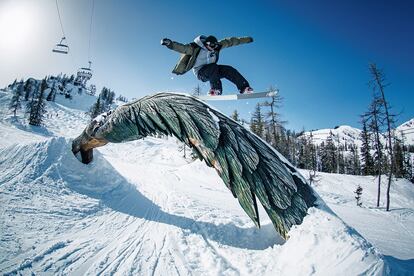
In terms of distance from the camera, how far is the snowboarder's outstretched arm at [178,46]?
582 cm

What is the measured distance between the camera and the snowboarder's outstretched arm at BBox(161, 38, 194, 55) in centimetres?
582

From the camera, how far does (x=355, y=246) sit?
2.82 meters

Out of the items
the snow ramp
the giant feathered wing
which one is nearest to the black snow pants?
the giant feathered wing

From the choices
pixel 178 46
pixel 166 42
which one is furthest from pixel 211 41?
pixel 166 42

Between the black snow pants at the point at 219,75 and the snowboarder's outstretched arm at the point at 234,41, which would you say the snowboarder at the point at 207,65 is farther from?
the snowboarder's outstretched arm at the point at 234,41

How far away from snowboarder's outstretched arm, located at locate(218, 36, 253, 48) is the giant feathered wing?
2602mm

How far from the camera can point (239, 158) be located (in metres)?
4.18

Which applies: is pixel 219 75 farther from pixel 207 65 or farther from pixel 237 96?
pixel 237 96

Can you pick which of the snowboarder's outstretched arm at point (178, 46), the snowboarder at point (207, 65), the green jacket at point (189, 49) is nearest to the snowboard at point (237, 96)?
the snowboarder at point (207, 65)

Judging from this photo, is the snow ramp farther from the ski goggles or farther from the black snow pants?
the ski goggles

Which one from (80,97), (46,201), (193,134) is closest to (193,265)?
(193,134)

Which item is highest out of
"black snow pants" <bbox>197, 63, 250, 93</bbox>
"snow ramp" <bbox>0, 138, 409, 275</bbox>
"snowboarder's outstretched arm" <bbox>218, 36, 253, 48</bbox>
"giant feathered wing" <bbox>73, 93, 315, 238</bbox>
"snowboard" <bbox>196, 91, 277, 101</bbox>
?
"snowboarder's outstretched arm" <bbox>218, 36, 253, 48</bbox>

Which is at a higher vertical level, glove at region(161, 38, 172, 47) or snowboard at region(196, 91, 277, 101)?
glove at region(161, 38, 172, 47)

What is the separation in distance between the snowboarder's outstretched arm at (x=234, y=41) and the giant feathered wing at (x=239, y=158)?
2602 millimetres
